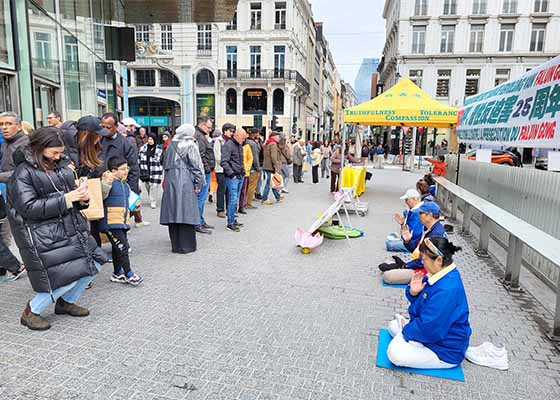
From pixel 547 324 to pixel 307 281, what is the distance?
A: 2598 millimetres

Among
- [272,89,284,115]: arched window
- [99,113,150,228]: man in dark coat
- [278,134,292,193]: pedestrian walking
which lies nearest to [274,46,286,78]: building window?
[272,89,284,115]: arched window

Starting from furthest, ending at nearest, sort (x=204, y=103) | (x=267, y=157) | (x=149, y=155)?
(x=204, y=103)
(x=267, y=157)
(x=149, y=155)

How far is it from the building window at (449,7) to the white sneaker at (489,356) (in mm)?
45262

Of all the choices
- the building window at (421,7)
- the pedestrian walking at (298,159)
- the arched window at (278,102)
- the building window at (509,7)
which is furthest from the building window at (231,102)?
the pedestrian walking at (298,159)

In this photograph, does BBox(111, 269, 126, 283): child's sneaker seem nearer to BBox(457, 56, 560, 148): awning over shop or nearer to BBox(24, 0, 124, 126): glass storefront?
BBox(457, 56, 560, 148): awning over shop

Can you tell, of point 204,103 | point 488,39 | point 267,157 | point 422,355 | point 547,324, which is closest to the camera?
Answer: point 422,355

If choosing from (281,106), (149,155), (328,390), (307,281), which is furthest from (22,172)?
(281,106)

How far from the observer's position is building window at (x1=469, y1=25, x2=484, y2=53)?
40969 millimetres

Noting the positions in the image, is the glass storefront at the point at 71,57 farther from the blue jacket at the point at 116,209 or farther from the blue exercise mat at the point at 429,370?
the blue exercise mat at the point at 429,370

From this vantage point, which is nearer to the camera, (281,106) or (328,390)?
(328,390)

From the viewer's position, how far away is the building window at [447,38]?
136 feet

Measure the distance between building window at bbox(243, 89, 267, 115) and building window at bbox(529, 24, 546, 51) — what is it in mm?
26642

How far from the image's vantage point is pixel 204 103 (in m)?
43.7

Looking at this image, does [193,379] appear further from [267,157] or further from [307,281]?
[267,157]
